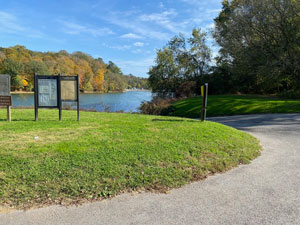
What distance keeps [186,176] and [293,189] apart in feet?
6.08

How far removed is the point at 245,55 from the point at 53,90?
2394cm

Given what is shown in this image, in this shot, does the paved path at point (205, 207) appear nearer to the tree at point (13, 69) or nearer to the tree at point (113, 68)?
the tree at point (13, 69)

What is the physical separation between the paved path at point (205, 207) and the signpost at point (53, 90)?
5789 millimetres

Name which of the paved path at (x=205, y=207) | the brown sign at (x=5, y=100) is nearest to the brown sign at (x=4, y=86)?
the brown sign at (x=5, y=100)

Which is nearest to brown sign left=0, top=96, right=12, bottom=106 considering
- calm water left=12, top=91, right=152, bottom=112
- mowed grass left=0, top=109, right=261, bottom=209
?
mowed grass left=0, top=109, right=261, bottom=209

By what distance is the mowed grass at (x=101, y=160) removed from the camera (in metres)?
3.38

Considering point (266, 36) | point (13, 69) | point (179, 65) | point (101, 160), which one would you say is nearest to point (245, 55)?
point (266, 36)

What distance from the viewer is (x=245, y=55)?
83.7 ft

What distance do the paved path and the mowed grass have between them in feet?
0.79

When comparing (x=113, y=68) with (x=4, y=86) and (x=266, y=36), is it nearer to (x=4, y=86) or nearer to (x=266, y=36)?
(x=266, y=36)

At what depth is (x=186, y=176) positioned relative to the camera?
13.2 feet

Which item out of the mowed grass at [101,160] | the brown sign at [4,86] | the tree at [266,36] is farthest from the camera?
the tree at [266,36]

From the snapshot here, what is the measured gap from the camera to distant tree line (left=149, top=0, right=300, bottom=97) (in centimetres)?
2306

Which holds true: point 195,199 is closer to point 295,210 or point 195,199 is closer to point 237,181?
point 237,181
